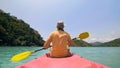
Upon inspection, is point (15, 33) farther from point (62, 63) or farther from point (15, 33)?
point (62, 63)

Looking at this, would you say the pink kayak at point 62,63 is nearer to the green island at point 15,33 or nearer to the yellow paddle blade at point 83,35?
the yellow paddle blade at point 83,35

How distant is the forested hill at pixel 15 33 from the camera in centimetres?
6506

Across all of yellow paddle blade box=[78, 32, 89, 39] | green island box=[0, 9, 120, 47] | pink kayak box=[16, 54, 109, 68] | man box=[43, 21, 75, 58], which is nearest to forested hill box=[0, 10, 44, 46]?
green island box=[0, 9, 120, 47]

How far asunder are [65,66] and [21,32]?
7074 centimetres

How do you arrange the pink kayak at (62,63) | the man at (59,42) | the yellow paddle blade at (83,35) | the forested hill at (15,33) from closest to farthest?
the pink kayak at (62,63) < the man at (59,42) < the yellow paddle blade at (83,35) < the forested hill at (15,33)

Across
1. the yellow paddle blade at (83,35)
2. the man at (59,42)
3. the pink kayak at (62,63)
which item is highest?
the yellow paddle blade at (83,35)

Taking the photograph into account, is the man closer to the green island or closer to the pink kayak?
the pink kayak

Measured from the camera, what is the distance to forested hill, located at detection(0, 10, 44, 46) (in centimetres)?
6506

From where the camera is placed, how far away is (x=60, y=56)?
6266 mm

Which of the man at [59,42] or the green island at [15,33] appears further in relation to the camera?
the green island at [15,33]

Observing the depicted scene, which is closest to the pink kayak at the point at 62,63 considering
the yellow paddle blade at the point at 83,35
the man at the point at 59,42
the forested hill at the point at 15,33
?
the man at the point at 59,42

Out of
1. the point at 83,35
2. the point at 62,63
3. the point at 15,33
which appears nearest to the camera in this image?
the point at 62,63

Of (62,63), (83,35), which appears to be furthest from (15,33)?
(62,63)

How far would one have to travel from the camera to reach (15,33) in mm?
72250
